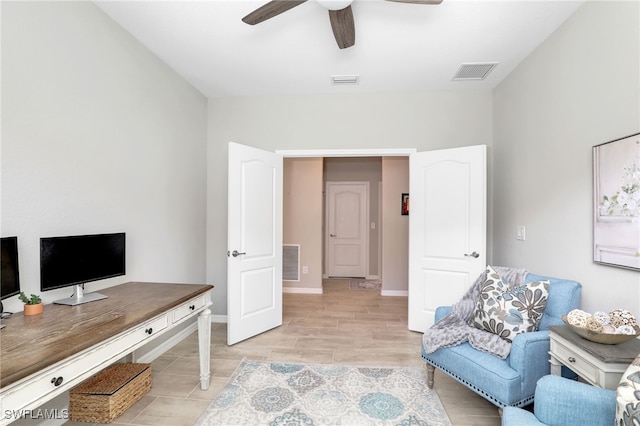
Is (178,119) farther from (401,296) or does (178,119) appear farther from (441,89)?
(401,296)

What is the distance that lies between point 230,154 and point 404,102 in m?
2.05

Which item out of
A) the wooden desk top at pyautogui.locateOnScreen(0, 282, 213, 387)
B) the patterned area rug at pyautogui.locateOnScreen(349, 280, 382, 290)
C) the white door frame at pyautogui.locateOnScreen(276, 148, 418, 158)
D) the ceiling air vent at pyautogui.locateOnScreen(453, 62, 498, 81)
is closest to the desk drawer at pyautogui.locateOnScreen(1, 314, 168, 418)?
the wooden desk top at pyautogui.locateOnScreen(0, 282, 213, 387)

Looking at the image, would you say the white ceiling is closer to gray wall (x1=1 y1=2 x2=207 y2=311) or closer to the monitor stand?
gray wall (x1=1 y1=2 x2=207 y2=311)

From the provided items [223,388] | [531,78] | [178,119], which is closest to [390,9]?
[531,78]

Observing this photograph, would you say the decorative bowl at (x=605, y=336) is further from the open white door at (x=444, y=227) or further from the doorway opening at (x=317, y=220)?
the doorway opening at (x=317, y=220)

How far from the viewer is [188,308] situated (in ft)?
6.93

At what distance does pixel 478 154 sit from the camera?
311 cm

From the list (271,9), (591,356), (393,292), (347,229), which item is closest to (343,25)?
(271,9)

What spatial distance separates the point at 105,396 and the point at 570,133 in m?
3.54

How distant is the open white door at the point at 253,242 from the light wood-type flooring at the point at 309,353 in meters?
0.22

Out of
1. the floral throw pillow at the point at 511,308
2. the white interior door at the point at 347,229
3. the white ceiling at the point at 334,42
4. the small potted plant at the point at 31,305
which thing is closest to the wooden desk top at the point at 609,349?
the floral throw pillow at the point at 511,308

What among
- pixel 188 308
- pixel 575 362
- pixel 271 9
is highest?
pixel 271 9

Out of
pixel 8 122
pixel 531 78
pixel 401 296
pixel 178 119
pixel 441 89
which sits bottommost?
pixel 401 296

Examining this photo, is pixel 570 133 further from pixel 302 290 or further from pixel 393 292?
pixel 302 290
